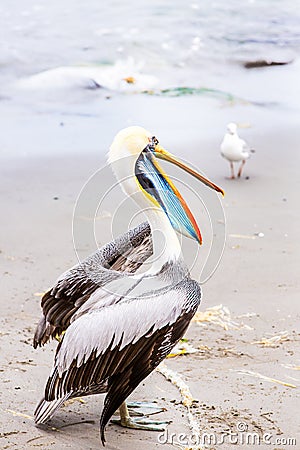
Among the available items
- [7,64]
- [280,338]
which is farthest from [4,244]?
[7,64]

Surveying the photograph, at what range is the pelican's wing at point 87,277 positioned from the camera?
2432 millimetres

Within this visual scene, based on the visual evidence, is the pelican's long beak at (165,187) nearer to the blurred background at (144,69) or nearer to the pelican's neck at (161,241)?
the pelican's neck at (161,241)

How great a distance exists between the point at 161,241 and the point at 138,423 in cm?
58

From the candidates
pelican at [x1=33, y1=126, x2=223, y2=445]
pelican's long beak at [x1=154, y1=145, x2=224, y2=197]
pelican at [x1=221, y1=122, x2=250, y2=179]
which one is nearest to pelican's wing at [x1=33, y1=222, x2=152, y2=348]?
pelican at [x1=33, y1=126, x2=223, y2=445]

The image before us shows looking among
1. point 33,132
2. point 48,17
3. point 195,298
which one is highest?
point 195,298

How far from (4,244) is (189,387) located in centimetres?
201

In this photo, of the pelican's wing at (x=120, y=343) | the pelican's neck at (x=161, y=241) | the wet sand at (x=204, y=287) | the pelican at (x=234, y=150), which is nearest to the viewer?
the pelican's wing at (x=120, y=343)

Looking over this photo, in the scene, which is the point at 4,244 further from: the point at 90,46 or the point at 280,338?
the point at 90,46

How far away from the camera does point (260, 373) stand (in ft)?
9.52

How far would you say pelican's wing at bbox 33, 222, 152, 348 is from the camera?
7.98ft

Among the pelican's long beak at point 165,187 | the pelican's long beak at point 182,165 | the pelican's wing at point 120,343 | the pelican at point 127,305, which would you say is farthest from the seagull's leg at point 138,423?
the pelican's long beak at point 182,165

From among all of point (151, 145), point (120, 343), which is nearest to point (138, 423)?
point (120, 343)

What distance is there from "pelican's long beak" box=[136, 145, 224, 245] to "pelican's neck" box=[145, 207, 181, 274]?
3 centimetres

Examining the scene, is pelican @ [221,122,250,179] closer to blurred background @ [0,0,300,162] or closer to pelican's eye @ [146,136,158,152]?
blurred background @ [0,0,300,162]
